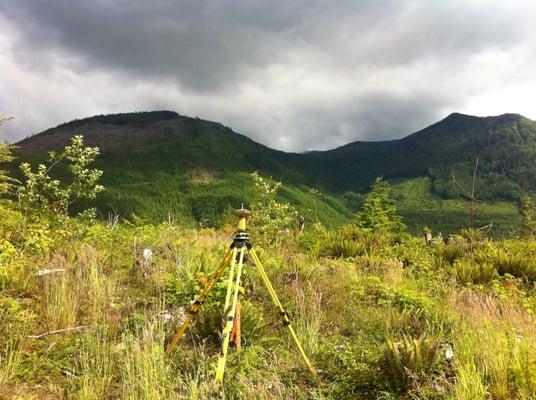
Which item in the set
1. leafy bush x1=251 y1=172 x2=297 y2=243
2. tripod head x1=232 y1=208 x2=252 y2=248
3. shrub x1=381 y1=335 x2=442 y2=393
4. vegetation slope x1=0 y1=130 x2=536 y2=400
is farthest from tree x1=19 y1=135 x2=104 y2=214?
shrub x1=381 y1=335 x2=442 y2=393

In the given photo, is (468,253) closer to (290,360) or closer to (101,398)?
(290,360)

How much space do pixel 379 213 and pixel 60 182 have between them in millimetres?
21625

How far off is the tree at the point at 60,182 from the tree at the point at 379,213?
62.4 feet

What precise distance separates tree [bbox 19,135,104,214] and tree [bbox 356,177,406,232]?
19015 millimetres

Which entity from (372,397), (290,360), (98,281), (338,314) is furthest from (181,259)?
(372,397)

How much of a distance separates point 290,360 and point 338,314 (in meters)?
1.72

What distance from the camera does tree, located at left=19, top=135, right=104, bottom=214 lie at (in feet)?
24.5

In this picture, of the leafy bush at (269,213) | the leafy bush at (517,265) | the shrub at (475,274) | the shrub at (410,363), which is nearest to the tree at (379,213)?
the leafy bush at (269,213)

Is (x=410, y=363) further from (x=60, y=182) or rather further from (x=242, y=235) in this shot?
(x=60, y=182)

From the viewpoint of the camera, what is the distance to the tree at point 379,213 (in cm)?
2545

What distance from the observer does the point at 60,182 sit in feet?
25.2

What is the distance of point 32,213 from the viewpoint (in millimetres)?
7711

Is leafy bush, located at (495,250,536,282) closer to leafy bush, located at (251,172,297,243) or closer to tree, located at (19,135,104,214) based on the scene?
leafy bush, located at (251,172,297,243)

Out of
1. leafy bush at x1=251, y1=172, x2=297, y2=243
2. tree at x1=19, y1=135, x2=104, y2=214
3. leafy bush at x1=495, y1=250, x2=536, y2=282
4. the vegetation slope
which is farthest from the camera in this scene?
leafy bush at x1=251, y1=172, x2=297, y2=243
